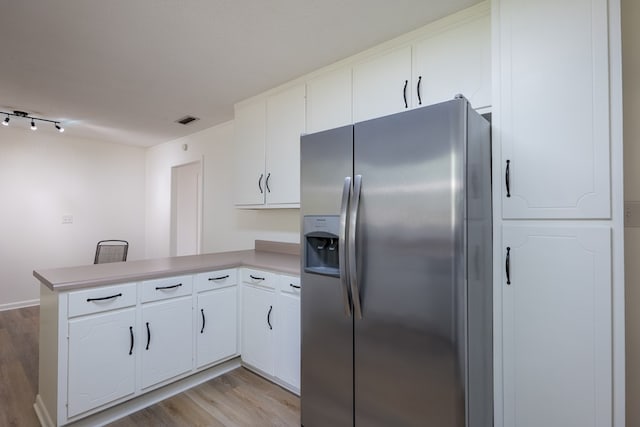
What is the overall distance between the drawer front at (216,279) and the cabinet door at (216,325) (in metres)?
0.04

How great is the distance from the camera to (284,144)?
266cm

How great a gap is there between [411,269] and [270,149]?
1837mm

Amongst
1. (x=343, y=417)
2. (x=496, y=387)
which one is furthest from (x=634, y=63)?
(x=343, y=417)

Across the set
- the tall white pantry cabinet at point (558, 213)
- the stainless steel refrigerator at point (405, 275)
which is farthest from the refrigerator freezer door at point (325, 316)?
the tall white pantry cabinet at point (558, 213)

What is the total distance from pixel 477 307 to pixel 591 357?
1.44 feet

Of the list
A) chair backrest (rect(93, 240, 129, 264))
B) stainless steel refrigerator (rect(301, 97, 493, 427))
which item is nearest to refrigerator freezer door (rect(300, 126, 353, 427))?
stainless steel refrigerator (rect(301, 97, 493, 427))

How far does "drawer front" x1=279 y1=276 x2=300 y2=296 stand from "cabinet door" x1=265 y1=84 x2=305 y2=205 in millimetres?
658

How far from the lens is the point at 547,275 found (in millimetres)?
1323

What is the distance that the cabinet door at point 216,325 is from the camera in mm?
2354

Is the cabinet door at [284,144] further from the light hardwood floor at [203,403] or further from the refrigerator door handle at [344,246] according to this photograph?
the light hardwood floor at [203,403]

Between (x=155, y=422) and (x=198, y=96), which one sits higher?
(x=198, y=96)

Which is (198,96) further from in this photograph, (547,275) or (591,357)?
(591,357)

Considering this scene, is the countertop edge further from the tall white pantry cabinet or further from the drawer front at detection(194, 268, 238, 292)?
the tall white pantry cabinet

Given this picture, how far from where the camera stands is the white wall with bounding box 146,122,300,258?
131 inches
